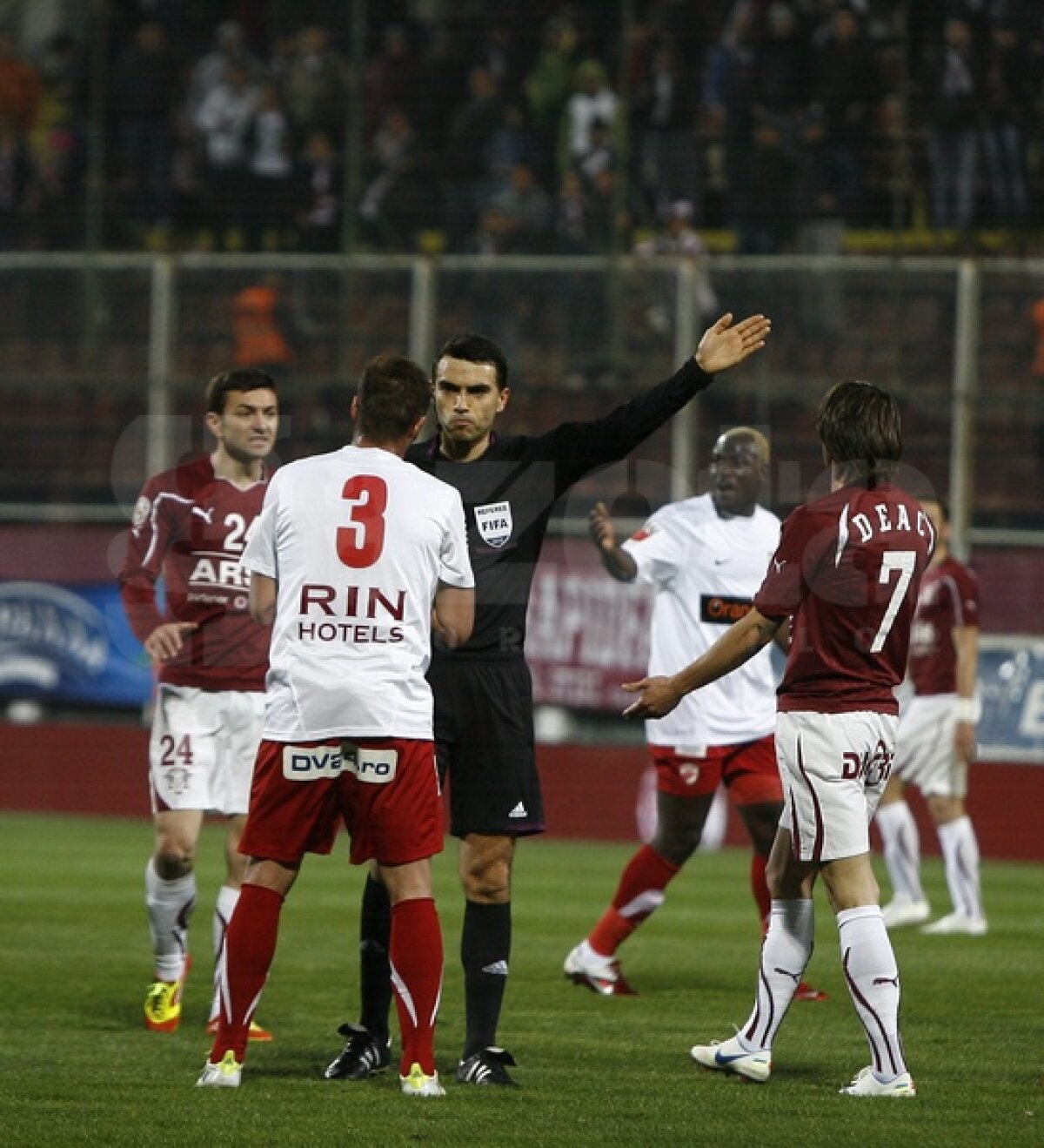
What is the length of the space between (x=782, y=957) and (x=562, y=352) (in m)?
12.6

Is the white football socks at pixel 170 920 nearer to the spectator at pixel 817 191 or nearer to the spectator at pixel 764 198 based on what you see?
the spectator at pixel 817 191

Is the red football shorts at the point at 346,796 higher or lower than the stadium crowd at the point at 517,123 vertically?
lower

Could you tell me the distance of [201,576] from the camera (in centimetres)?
885

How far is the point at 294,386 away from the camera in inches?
790

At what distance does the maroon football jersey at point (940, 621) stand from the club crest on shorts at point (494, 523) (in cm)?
629

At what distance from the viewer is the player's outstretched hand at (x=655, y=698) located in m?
6.93

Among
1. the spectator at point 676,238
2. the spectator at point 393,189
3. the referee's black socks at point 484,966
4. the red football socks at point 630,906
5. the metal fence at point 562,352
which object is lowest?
the red football socks at point 630,906

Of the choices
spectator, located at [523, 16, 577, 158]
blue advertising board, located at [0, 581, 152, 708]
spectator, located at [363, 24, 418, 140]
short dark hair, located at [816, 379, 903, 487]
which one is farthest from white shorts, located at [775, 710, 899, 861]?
spectator, located at [363, 24, 418, 140]

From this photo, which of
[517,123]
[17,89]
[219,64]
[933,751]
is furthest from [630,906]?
[17,89]

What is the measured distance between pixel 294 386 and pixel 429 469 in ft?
41.6

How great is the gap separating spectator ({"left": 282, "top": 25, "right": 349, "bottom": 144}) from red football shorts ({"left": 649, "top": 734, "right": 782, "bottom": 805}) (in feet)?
42.3

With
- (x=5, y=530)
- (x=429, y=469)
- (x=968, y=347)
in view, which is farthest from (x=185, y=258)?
(x=429, y=469)

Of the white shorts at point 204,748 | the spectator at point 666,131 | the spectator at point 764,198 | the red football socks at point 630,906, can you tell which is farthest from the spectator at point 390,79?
the white shorts at point 204,748

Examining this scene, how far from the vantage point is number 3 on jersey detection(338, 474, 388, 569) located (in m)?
6.60
